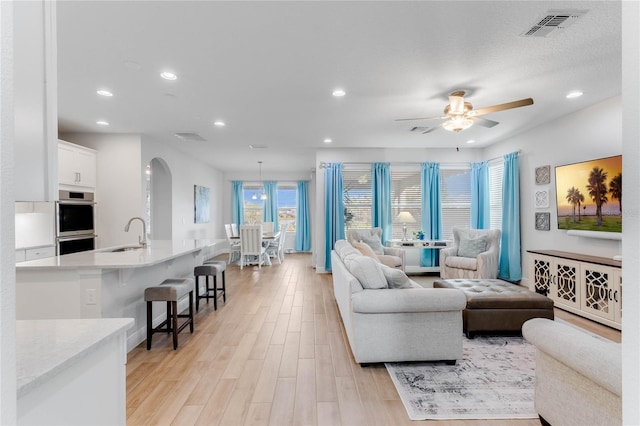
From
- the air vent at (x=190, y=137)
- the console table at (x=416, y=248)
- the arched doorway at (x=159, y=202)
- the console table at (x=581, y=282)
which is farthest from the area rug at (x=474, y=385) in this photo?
the arched doorway at (x=159, y=202)

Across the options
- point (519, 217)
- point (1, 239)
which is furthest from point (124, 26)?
point (519, 217)

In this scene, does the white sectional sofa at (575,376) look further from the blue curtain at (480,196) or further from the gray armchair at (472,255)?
the blue curtain at (480,196)

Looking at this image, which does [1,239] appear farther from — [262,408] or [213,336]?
[213,336]

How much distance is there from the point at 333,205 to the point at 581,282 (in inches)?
165

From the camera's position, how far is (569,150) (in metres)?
4.38

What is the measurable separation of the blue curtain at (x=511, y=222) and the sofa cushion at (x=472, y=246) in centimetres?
59

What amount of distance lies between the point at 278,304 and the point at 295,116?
2726 millimetres

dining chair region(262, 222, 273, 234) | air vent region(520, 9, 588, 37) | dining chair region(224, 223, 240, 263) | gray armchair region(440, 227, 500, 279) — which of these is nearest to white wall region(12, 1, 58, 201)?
air vent region(520, 9, 588, 37)

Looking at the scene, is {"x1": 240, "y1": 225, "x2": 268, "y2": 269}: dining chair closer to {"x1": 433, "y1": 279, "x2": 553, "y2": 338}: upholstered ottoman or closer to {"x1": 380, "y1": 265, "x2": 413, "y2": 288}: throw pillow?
{"x1": 380, "y1": 265, "x2": 413, "y2": 288}: throw pillow

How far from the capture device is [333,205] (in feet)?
21.4

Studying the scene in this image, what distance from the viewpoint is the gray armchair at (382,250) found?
17.5 feet

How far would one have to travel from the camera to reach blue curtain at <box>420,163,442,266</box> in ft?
21.7

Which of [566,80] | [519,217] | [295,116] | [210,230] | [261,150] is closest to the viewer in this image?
[566,80]

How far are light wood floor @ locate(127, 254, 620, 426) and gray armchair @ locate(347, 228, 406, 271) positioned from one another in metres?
1.80
